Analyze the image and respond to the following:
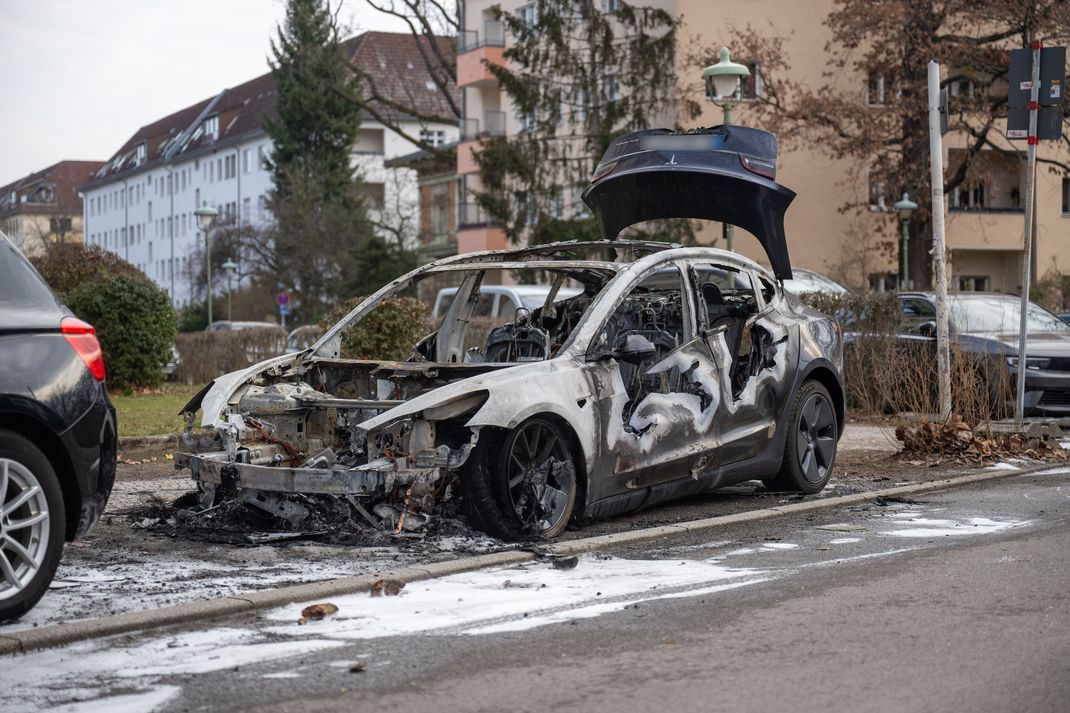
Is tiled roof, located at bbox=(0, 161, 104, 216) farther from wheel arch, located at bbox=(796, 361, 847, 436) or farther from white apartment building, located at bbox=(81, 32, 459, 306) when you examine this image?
wheel arch, located at bbox=(796, 361, 847, 436)

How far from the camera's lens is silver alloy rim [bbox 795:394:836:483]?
35.5 ft

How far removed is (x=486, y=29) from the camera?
5881 cm

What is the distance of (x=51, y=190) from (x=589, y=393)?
6086 inches

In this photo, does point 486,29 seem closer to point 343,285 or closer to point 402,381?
point 343,285

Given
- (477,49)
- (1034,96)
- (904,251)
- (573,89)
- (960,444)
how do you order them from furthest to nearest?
(477,49) → (904,251) → (573,89) → (1034,96) → (960,444)

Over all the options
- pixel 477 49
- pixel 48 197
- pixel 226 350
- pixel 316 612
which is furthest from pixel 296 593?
pixel 48 197

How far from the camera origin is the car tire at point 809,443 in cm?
1067

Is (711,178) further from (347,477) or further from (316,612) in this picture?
(316,612)

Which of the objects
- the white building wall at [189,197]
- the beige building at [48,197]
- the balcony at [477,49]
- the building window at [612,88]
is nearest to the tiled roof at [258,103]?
the white building wall at [189,197]

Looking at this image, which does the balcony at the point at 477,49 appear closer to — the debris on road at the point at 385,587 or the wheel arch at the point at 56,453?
the debris on road at the point at 385,587

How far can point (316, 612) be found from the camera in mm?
6480

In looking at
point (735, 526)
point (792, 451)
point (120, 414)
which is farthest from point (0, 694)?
point (120, 414)

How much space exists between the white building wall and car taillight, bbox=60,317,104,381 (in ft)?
198

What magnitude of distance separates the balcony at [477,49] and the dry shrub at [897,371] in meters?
39.6
